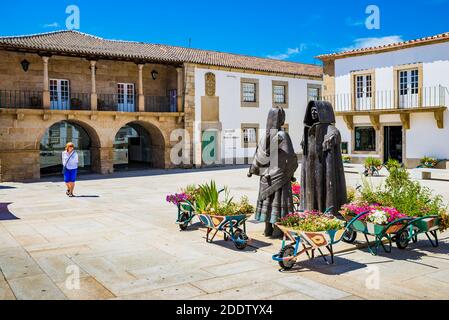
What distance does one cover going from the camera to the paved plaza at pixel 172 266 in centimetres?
513

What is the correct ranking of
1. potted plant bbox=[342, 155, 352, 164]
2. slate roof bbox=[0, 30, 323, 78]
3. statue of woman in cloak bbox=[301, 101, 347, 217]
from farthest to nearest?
potted plant bbox=[342, 155, 352, 164]
slate roof bbox=[0, 30, 323, 78]
statue of woman in cloak bbox=[301, 101, 347, 217]

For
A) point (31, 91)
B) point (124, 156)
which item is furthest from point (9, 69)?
point (124, 156)

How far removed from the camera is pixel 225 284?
17.7ft

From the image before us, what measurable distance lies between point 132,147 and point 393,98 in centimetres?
1668

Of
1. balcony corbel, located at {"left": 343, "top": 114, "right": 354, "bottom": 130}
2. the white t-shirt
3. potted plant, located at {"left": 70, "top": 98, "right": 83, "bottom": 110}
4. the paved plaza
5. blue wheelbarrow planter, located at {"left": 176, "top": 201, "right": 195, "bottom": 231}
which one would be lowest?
the paved plaza

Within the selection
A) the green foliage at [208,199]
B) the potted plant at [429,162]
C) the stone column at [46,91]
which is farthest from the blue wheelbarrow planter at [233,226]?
the potted plant at [429,162]

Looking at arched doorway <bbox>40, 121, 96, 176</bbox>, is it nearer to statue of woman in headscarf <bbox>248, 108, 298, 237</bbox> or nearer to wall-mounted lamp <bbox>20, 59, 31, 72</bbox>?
wall-mounted lamp <bbox>20, 59, 31, 72</bbox>

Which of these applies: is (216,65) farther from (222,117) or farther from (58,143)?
(58,143)

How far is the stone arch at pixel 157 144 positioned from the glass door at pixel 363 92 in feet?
35.0

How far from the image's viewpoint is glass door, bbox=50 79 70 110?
22359mm

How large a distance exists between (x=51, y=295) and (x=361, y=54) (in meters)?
22.2

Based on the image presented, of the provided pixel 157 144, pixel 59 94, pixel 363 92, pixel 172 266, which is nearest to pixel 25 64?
pixel 59 94

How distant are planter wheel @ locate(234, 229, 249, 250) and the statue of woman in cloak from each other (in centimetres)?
153

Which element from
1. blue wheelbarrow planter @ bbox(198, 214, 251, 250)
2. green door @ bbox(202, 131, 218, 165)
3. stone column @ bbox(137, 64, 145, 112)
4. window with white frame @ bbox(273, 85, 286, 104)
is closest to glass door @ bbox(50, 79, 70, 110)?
stone column @ bbox(137, 64, 145, 112)
